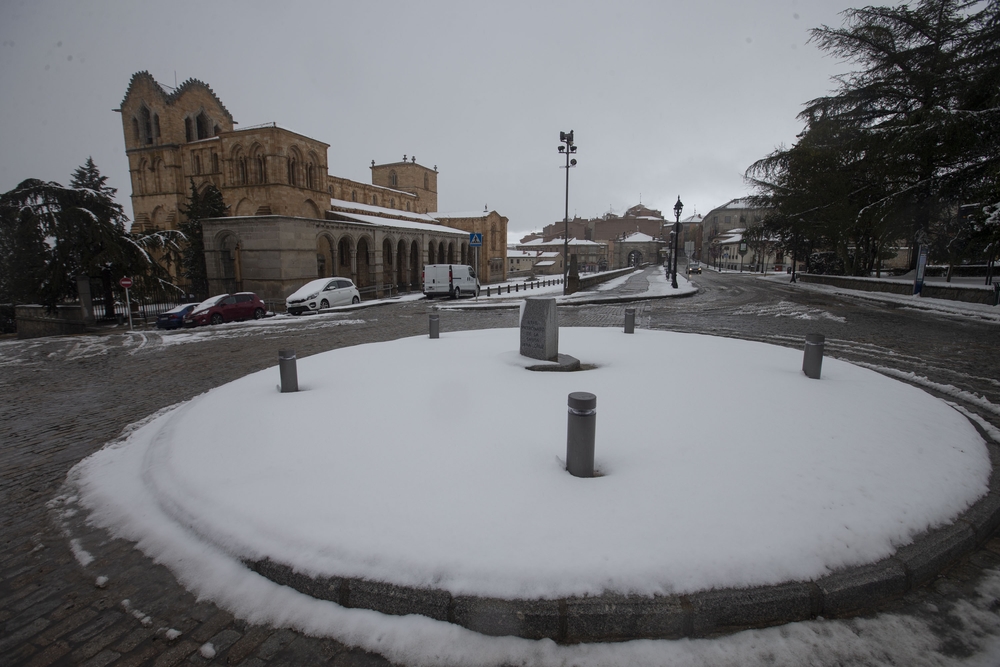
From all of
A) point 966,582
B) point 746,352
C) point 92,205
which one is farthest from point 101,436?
point 92,205

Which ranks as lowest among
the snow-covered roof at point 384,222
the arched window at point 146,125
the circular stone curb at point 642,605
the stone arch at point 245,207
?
the circular stone curb at point 642,605

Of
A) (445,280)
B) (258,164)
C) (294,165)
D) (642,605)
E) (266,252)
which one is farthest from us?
(294,165)

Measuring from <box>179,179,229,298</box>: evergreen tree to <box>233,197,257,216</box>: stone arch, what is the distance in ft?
3.32

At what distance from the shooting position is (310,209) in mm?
36094

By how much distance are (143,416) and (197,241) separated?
31.3 meters

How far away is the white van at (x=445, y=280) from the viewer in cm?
2842

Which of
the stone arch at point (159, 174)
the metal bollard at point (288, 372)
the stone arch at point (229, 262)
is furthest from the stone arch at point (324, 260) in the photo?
the metal bollard at point (288, 372)

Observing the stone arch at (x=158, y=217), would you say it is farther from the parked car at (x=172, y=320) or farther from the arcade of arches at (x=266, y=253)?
the parked car at (x=172, y=320)

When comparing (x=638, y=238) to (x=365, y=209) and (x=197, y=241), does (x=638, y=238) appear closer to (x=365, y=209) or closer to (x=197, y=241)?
(x=365, y=209)

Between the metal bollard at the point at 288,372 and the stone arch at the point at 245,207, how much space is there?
32776 mm

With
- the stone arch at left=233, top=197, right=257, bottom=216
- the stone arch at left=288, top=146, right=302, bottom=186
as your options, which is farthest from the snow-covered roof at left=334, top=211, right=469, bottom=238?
the stone arch at left=233, top=197, right=257, bottom=216

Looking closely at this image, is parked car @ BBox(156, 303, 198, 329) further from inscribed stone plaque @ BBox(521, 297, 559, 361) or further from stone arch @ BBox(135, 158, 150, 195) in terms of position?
stone arch @ BBox(135, 158, 150, 195)

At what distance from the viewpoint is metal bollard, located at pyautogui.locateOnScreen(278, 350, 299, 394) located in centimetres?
648

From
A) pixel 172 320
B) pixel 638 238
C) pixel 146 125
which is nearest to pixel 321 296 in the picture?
pixel 172 320
